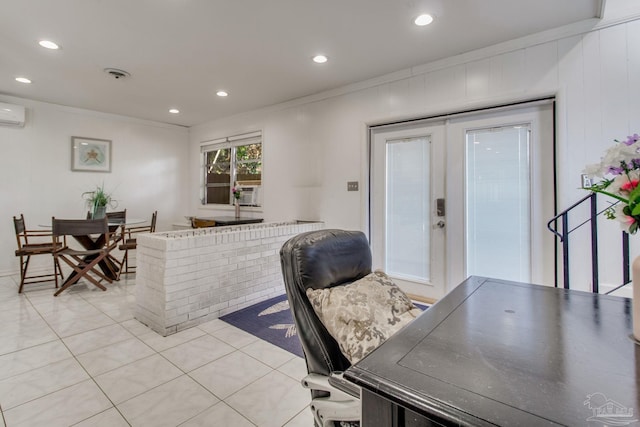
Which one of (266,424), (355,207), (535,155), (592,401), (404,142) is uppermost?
(404,142)

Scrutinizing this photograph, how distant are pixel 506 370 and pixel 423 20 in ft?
8.66

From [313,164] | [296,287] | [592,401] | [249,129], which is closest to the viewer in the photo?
[592,401]

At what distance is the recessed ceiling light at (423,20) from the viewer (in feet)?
7.96

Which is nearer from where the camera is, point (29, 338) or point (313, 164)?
point (29, 338)

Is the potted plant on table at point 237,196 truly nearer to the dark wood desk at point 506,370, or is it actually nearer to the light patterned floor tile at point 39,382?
the light patterned floor tile at point 39,382

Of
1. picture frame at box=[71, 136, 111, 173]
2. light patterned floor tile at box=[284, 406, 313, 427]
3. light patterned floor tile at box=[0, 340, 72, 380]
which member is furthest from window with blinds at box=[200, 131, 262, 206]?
light patterned floor tile at box=[284, 406, 313, 427]

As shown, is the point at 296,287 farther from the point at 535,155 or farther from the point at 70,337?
the point at 535,155

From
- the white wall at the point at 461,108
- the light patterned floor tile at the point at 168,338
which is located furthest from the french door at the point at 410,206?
the light patterned floor tile at the point at 168,338

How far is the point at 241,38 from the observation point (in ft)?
9.08

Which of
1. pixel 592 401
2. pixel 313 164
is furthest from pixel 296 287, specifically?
pixel 313 164

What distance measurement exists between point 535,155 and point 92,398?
380 centimetres

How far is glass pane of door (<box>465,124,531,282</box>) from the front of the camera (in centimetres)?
287

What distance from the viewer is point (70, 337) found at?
2.54m

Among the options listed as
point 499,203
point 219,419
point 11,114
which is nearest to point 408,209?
point 499,203
